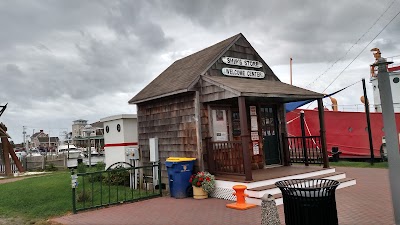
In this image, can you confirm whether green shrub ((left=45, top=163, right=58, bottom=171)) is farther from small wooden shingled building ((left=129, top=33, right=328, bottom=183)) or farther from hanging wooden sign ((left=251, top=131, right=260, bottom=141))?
hanging wooden sign ((left=251, top=131, right=260, bottom=141))

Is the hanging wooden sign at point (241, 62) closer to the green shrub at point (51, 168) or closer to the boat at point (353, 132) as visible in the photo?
the boat at point (353, 132)

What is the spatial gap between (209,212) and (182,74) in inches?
214

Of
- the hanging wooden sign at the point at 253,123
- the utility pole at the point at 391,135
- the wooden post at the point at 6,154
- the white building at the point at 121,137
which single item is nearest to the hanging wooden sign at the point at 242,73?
the hanging wooden sign at the point at 253,123

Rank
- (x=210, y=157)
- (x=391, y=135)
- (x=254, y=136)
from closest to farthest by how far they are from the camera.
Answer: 1. (x=391, y=135)
2. (x=210, y=157)
3. (x=254, y=136)

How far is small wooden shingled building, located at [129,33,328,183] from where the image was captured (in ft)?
29.2

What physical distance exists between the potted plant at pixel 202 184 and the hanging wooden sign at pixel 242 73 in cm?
360

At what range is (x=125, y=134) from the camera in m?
11.9

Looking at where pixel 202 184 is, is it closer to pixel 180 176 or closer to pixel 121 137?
pixel 180 176

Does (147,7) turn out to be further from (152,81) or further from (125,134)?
(125,134)

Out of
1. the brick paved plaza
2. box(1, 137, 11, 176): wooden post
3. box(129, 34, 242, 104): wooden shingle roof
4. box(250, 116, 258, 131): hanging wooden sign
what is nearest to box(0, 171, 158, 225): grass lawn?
the brick paved plaza

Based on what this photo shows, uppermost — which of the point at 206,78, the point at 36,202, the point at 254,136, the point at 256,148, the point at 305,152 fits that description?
the point at 206,78

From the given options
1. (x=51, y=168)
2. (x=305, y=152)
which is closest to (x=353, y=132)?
(x=305, y=152)

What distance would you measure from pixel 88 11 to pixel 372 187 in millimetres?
10562

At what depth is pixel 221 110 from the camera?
9859 mm
